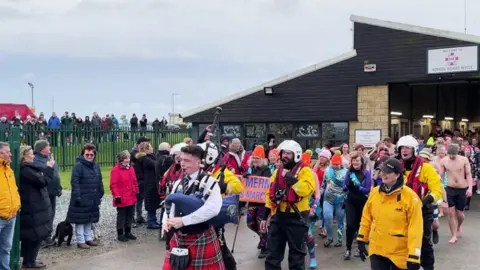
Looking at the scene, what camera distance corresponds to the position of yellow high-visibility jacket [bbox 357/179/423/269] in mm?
5039

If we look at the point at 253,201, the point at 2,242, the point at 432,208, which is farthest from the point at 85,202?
the point at 432,208

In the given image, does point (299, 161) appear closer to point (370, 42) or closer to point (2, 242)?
point (2, 242)

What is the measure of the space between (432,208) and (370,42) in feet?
37.2

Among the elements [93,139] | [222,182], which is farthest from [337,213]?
[93,139]

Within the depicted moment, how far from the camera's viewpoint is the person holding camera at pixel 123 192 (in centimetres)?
945

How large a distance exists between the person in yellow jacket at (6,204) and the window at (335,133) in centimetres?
1270

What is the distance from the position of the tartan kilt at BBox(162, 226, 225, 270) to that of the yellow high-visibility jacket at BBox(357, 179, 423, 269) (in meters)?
1.66

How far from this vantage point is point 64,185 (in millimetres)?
16953

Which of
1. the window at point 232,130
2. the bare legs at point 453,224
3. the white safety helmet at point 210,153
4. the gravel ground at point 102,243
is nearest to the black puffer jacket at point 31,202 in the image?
the gravel ground at point 102,243

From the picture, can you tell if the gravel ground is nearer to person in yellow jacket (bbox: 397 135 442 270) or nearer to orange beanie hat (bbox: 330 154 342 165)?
orange beanie hat (bbox: 330 154 342 165)

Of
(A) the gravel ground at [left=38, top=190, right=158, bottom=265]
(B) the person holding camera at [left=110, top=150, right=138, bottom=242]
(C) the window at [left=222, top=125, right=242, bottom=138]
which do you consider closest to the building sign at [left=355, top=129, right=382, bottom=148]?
(C) the window at [left=222, top=125, right=242, bottom=138]

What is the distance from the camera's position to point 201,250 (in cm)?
479

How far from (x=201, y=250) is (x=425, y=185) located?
3.29 meters

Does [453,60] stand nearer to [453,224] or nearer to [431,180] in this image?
[453,224]
